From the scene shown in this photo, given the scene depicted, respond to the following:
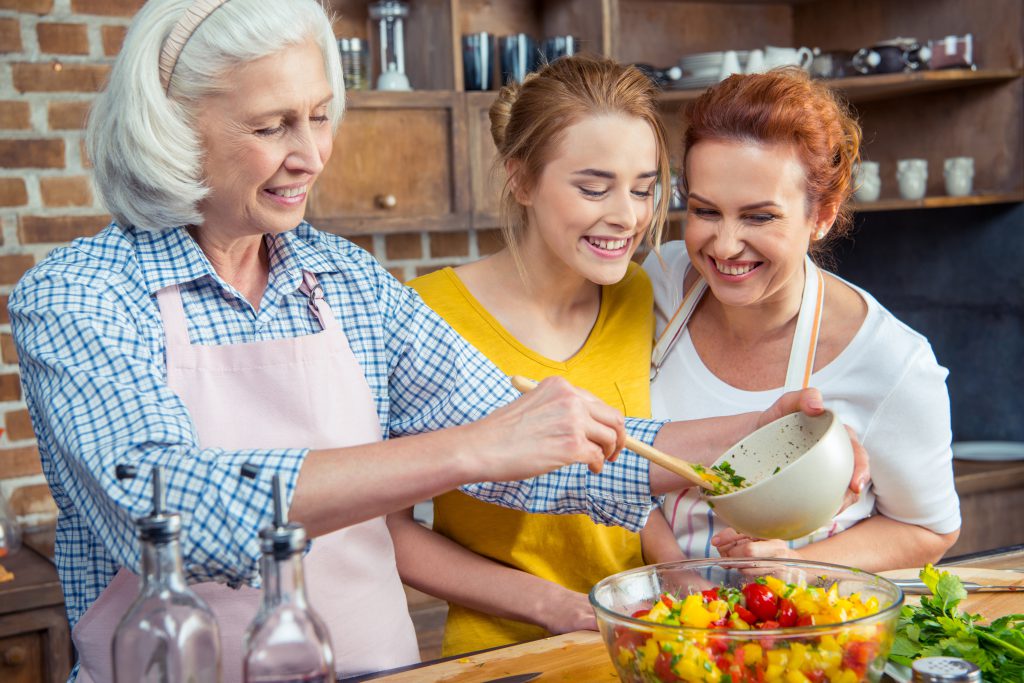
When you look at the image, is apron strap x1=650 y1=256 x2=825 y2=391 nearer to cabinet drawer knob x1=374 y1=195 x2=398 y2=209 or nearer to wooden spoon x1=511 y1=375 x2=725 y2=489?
wooden spoon x1=511 y1=375 x2=725 y2=489

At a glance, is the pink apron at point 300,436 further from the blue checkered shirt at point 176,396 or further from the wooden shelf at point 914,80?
the wooden shelf at point 914,80

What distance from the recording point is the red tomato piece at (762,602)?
1.05 m

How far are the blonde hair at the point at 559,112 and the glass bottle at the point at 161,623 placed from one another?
3.60ft

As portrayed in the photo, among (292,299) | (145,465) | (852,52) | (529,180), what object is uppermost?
(852,52)

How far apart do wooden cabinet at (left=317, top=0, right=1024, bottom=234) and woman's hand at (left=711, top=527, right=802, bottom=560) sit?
1243 mm

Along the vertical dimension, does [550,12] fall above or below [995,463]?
above

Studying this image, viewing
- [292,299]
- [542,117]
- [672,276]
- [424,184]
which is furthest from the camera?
[424,184]

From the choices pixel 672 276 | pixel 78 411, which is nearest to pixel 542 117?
pixel 672 276

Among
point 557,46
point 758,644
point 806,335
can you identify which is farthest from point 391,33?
point 758,644

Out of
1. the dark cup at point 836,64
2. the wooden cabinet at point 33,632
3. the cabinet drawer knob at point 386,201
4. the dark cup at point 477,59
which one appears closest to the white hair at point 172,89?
the wooden cabinet at point 33,632

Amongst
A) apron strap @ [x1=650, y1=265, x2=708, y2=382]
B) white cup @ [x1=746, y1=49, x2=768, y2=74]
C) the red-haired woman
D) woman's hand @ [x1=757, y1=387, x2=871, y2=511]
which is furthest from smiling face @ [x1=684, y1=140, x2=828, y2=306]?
white cup @ [x1=746, y1=49, x2=768, y2=74]

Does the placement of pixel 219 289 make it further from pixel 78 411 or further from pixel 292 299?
pixel 78 411

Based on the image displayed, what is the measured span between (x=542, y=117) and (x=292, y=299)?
0.58 metres

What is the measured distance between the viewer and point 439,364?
1.48 m
